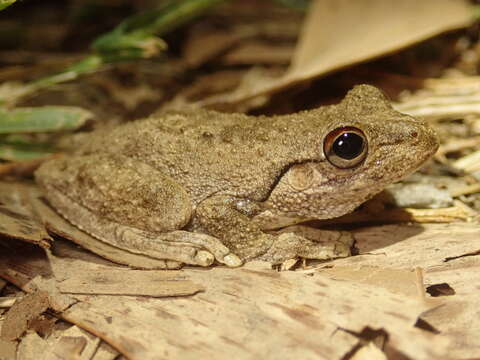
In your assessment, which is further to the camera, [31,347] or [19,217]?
[19,217]

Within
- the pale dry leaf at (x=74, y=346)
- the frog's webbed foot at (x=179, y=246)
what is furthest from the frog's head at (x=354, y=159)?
the pale dry leaf at (x=74, y=346)

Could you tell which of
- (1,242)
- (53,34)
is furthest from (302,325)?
(53,34)

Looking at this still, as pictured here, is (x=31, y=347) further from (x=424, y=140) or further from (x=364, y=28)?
(x=364, y=28)

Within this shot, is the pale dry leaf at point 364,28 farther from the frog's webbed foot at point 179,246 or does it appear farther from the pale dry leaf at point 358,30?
the frog's webbed foot at point 179,246

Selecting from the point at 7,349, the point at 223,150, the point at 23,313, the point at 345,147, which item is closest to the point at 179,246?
the point at 223,150

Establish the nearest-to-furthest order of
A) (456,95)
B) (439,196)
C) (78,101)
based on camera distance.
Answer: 1. (439,196)
2. (456,95)
3. (78,101)

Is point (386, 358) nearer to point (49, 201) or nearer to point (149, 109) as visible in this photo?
point (49, 201)

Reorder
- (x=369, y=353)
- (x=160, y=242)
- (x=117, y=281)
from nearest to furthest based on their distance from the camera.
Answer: (x=369, y=353) → (x=117, y=281) → (x=160, y=242)
